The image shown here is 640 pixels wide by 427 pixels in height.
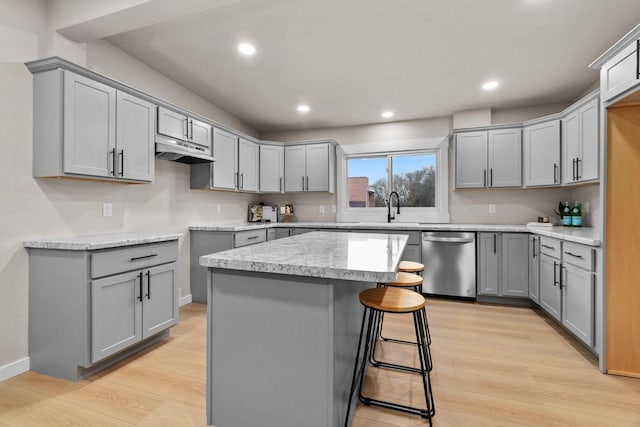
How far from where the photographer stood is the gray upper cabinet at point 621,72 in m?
1.78

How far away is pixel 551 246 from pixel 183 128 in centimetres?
390

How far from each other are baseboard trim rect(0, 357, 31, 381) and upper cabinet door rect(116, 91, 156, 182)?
146 centimetres

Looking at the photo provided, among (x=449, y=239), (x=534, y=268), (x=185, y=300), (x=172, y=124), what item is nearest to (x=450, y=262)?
(x=449, y=239)

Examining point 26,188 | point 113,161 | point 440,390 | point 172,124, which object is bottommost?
point 440,390

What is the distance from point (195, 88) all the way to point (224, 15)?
1.55 metres

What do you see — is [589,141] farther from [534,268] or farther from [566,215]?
[534,268]

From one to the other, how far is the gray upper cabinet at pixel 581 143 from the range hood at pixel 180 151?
3.87m

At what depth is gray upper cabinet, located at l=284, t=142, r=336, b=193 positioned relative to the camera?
474cm

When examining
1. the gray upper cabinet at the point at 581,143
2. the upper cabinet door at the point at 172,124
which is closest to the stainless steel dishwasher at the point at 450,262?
the gray upper cabinet at the point at 581,143

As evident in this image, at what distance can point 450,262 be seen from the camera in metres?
3.78

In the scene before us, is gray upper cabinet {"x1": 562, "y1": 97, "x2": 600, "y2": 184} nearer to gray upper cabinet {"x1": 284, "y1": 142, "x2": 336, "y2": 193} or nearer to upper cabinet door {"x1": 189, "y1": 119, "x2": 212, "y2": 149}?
gray upper cabinet {"x1": 284, "y1": 142, "x2": 336, "y2": 193}

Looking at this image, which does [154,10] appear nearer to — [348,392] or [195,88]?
[195,88]

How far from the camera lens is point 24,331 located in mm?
2088

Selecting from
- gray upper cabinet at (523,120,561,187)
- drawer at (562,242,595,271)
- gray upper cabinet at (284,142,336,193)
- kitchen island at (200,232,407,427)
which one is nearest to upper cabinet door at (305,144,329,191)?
gray upper cabinet at (284,142,336,193)
